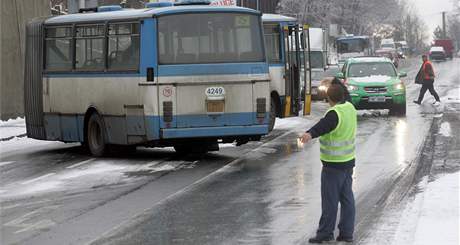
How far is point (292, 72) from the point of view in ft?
75.5

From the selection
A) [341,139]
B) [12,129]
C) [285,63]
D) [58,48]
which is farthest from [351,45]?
[341,139]

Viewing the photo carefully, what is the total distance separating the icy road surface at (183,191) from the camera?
33.9 ft

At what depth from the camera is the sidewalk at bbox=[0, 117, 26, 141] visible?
23.5m

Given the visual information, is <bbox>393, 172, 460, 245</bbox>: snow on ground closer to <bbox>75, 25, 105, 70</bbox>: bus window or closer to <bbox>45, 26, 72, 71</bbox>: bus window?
<bbox>75, 25, 105, 70</bbox>: bus window

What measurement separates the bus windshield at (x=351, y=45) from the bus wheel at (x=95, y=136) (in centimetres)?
5040

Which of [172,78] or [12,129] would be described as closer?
[172,78]

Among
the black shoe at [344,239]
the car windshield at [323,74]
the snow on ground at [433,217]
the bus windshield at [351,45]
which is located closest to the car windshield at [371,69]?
the car windshield at [323,74]

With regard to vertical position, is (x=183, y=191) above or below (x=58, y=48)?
below

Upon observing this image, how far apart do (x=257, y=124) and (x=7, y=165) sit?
4.44 meters

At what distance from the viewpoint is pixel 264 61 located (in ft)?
57.0

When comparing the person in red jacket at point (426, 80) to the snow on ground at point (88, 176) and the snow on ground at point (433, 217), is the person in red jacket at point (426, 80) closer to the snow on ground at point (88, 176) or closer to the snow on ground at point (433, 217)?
the snow on ground at point (88, 176)

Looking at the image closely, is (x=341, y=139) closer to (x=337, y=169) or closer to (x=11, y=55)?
(x=337, y=169)

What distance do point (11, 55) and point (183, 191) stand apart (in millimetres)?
16250

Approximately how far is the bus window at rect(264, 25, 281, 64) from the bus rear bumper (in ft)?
21.2
